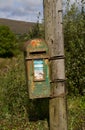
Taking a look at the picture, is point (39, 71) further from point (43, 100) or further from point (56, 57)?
point (43, 100)

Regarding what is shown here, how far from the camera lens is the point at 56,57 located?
13.8 ft

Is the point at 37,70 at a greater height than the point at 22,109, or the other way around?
the point at 37,70

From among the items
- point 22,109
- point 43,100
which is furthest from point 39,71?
point 22,109

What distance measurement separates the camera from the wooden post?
4.20m

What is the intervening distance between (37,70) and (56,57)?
0.24 meters

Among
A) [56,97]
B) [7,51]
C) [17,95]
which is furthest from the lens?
[7,51]

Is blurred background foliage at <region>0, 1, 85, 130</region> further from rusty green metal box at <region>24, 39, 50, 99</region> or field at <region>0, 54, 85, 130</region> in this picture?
rusty green metal box at <region>24, 39, 50, 99</region>

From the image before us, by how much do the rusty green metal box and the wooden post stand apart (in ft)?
0.25

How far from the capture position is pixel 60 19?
13.9 feet

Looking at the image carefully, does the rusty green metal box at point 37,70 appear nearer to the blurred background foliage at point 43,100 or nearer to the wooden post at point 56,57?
the wooden post at point 56,57

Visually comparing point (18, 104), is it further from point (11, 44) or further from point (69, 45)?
point (11, 44)

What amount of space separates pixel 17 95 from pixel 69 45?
188 centimetres

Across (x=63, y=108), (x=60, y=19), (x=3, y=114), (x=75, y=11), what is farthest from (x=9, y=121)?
(x=75, y=11)

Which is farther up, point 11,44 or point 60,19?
point 11,44
